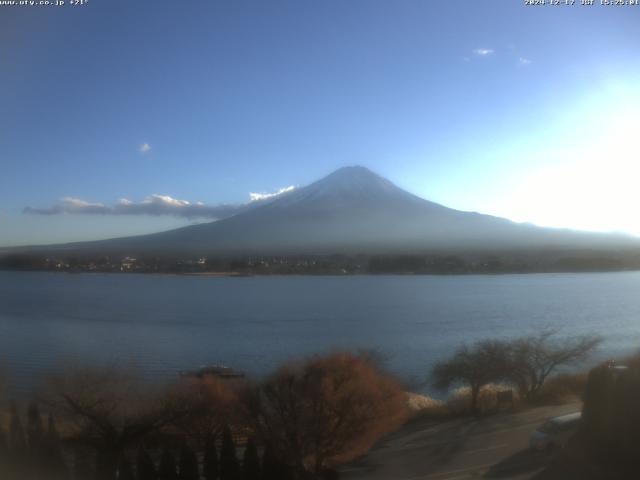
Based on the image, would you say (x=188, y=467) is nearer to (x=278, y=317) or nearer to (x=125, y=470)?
(x=125, y=470)

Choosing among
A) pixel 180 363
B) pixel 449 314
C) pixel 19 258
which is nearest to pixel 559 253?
pixel 449 314

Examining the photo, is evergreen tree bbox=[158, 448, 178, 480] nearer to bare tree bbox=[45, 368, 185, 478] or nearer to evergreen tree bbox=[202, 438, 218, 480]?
evergreen tree bbox=[202, 438, 218, 480]

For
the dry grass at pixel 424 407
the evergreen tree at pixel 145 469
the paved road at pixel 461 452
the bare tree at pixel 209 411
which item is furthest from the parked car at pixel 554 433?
the evergreen tree at pixel 145 469

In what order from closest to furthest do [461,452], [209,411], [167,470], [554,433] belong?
[167,470], [554,433], [461,452], [209,411]

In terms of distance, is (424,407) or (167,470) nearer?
(167,470)

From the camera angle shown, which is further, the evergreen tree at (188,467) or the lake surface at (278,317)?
the lake surface at (278,317)

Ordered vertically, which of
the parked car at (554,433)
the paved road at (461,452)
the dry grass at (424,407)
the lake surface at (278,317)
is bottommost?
the dry grass at (424,407)

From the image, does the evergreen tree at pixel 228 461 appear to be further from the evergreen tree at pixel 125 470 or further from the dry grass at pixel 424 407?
the dry grass at pixel 424 407

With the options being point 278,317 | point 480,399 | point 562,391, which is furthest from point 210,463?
point 278,317
